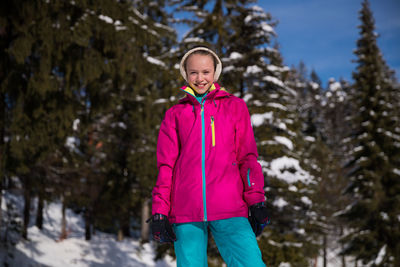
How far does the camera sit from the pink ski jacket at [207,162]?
2574mm

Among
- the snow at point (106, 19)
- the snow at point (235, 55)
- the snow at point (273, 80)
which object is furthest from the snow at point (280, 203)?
the snow at point (106, 19)

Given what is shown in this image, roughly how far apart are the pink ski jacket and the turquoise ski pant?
6 cm

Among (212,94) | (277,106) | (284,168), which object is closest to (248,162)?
(212,94)

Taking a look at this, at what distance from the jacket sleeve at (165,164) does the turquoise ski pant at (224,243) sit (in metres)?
0.19

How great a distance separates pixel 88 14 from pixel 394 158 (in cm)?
1727

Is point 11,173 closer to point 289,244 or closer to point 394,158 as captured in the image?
point 289,244

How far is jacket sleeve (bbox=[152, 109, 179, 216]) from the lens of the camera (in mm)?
2645

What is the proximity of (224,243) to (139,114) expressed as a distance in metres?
17.7

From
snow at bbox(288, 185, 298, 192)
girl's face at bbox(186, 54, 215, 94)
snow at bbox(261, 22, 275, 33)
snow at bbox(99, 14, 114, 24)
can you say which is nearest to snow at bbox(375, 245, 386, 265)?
snow at bbox(288, 185, 298, 192)

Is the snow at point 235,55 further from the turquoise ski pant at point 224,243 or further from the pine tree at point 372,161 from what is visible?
the pine tree at point 372,161

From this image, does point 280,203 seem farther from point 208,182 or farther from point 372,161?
point 372,161

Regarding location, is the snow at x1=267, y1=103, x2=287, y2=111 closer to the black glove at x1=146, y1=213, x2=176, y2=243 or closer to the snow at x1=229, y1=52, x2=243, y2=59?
the snow at x1=229, y1=52, x2=243, y2=59

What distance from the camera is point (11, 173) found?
8.24 m

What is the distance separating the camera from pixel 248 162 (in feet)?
8.87
